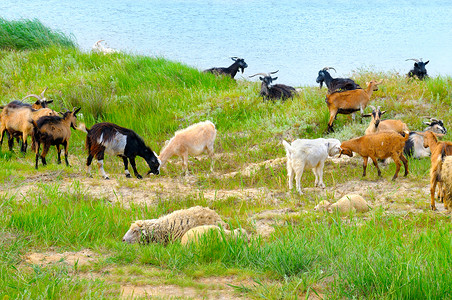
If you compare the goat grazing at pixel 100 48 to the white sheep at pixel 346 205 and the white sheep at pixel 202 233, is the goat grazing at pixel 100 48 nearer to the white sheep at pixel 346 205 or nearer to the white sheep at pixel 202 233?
the white sheep at pixel 346 205

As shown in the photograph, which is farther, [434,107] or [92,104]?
[92,104]

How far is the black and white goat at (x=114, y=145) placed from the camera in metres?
9.40

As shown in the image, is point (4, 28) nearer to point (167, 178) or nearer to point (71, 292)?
point (167, 178)

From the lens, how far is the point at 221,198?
8.29 metres

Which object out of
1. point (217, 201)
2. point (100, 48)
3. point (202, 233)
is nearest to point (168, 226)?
point (202, 233)

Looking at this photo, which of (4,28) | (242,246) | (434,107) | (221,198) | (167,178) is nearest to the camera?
(242,246)

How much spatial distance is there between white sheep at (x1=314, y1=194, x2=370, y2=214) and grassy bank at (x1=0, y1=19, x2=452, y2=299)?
0.52 ft

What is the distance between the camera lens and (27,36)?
754 inches

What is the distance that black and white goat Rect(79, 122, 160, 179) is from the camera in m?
9.40

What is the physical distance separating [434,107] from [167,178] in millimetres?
6706

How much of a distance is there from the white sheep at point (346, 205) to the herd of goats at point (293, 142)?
39.9 inches

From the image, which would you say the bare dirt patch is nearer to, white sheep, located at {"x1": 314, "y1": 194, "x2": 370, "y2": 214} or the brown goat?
white sheep, located at {"x1": 314, "y1": 194, "x2": 370, "y2": 214}

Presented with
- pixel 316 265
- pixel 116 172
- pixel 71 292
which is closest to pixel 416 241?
pixel 316 265

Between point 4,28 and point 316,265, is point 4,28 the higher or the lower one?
the higher one
